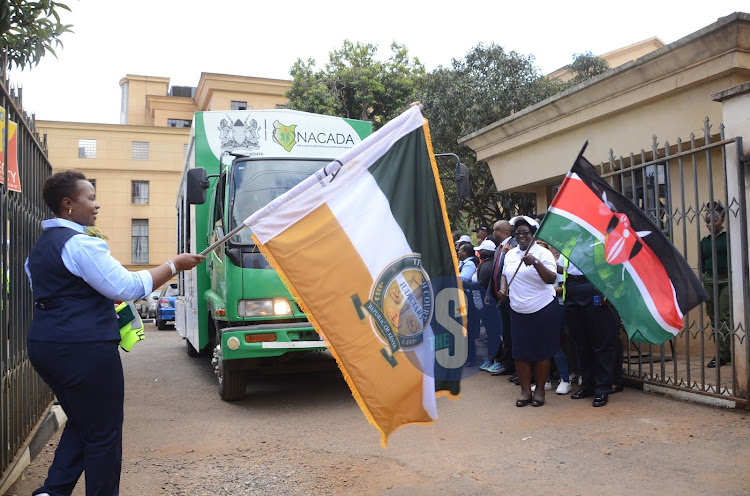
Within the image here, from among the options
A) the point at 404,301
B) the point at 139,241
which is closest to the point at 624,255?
the point at 404,301

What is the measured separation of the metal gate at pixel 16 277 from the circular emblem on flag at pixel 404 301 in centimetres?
258

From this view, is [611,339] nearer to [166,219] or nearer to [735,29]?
[735,29]

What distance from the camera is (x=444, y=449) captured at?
5.23 meters

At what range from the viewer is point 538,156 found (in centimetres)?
1092

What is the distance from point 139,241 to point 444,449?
121ft

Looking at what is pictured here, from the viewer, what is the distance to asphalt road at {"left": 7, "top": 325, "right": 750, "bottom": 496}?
4379 millimetres

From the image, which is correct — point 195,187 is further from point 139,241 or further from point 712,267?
point 139,241

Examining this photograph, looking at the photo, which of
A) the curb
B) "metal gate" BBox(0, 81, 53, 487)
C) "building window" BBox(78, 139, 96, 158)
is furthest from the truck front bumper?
"building window" BBox(78, 139, 96, 158)

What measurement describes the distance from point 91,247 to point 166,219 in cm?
3751

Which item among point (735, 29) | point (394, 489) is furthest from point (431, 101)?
point (394, 489)

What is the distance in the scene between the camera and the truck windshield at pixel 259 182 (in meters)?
6.96

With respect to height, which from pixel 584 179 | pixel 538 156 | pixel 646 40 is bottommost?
pixel 584 179

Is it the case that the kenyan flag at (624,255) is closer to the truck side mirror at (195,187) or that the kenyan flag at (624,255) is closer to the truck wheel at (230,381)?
the truck side mirror at (195,187)

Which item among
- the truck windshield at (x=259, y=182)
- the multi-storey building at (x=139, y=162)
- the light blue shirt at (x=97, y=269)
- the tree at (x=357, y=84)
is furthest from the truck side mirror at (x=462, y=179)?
the multi-storey building at (x=139, y=162)
